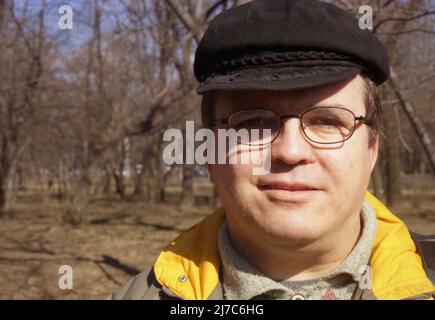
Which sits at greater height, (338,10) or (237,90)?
(338,10)

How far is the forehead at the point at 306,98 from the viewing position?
1177mm

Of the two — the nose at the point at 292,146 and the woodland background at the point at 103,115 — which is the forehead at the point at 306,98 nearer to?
the nose at the point at 292,146

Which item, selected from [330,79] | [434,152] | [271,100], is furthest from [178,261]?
[434,152]

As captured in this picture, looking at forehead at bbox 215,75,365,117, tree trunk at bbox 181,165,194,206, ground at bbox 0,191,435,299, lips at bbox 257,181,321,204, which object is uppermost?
forehead at bbox 215,75,365,117

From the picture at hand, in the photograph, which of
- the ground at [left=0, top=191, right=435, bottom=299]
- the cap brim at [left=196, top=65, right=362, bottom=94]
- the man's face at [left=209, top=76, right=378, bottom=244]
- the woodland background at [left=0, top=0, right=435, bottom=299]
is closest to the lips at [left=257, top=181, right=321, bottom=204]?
the man's face at [left=209, top=76, right=378, bottom=244]

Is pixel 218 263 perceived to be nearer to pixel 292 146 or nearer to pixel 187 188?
pixel 292 146

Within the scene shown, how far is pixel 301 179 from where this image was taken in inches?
45.3

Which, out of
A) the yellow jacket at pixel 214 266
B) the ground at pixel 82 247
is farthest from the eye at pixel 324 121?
the ground at pixel 82 247

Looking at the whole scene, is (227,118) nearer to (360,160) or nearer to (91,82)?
(360,160)

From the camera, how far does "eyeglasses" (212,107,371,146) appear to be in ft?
3.84

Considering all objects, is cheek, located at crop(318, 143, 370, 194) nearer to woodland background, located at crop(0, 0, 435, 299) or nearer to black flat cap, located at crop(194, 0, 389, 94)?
black flat cap, located at crop(194, 0, 389, 94)

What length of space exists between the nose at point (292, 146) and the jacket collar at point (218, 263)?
38 cm

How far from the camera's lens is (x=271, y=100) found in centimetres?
119

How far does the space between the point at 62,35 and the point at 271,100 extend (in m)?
9.16
